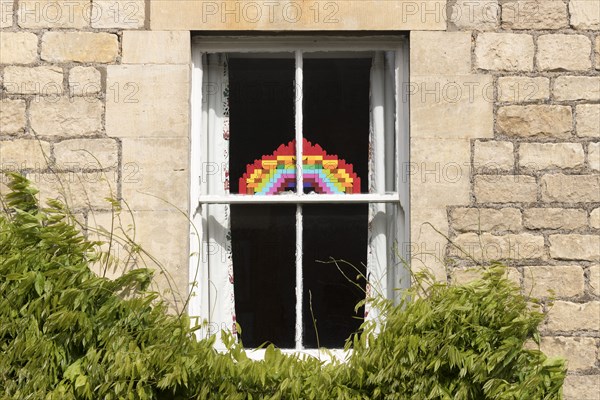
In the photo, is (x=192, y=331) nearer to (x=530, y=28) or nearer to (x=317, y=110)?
(x=317, y=110)

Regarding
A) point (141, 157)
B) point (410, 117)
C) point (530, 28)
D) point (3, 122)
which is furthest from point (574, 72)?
point (3, 122)

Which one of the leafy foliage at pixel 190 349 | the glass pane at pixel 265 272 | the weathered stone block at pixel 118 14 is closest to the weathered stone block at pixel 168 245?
the leafy foliage at pixel 190 349

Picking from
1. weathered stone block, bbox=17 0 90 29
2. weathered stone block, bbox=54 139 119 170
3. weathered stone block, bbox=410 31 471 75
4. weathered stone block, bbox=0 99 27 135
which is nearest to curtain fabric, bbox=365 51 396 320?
weathered stone block, bbox=410 31 471 75

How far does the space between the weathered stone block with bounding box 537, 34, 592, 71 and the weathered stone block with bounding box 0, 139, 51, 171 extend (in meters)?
2.52

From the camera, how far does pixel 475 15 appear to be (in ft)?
15.1

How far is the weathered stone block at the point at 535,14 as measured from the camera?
4602mm

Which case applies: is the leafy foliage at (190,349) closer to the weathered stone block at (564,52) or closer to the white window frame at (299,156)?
the white window frame at (299,156)

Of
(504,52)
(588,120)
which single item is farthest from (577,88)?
(504,52)

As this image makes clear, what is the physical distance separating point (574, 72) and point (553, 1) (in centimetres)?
37

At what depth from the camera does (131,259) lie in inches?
177

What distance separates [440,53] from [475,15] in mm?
264

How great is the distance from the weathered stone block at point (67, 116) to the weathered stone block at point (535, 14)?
6.90ft

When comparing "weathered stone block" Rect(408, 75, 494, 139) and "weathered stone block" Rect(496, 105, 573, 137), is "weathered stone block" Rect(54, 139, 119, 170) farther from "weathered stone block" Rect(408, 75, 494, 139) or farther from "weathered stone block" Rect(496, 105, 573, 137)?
"weathered stone block" Rect(496, 105, 573, 137)

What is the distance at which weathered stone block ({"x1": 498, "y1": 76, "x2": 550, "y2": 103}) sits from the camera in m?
4.57
